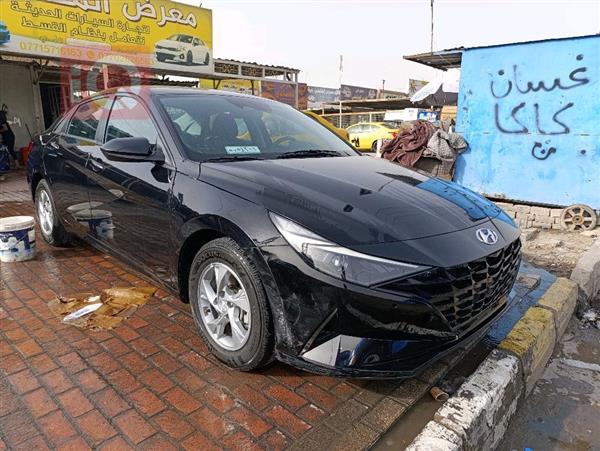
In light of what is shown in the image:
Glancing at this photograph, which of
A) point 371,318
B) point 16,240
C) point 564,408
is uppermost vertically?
point 371,318

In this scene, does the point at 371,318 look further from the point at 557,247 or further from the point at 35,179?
the point at 557,247

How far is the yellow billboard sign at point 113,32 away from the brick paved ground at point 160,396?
7758 mm

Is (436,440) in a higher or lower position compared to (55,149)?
lower

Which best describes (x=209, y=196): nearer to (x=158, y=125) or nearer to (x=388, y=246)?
(x=158, y=125)

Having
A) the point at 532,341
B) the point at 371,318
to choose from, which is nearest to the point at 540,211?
the point at 532,341

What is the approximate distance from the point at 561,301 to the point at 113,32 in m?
10.2

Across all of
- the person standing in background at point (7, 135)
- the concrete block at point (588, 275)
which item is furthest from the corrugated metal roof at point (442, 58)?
the person standing in background at point (7, 135)

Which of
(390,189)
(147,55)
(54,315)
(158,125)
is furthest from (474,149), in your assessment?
(147,55)

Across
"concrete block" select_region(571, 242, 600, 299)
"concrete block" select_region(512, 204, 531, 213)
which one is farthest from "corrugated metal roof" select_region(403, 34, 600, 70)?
"concrete block" select_region(571, 242, 600, 299)

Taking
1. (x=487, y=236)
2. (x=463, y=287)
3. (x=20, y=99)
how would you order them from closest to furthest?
(x=463, y=287), (x=487, y=236), (x=20, y=99)

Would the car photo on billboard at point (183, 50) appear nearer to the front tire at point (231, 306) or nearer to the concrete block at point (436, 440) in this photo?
the front tire at point (231, 306)

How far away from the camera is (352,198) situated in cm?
230

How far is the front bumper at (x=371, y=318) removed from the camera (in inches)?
76.5

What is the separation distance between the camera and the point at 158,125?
2871 millimetres
